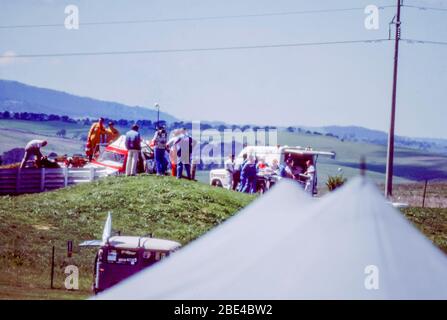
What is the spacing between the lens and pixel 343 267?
4004 mm

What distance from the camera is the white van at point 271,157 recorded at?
8195 millimetres

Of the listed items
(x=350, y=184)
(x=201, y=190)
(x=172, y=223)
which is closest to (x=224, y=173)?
(x=201, y=190)

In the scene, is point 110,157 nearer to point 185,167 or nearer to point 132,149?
point 132,149

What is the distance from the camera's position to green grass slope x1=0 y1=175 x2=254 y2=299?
23.1 ft

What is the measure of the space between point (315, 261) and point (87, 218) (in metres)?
3.72

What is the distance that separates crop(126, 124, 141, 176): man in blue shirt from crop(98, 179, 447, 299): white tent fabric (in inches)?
166

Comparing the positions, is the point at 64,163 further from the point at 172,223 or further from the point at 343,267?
the point at 343,267

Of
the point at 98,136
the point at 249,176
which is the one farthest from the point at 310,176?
the point at 98,136

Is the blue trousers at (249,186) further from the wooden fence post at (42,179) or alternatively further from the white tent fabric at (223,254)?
the white tent fabric at (223,254)

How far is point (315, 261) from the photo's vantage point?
403 centimetres

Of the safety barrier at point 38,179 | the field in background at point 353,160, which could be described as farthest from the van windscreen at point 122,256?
the field in background at point 353,160

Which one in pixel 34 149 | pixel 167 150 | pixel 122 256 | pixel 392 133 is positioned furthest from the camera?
pixel 167 150

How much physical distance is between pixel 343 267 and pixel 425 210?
4.45 metres
